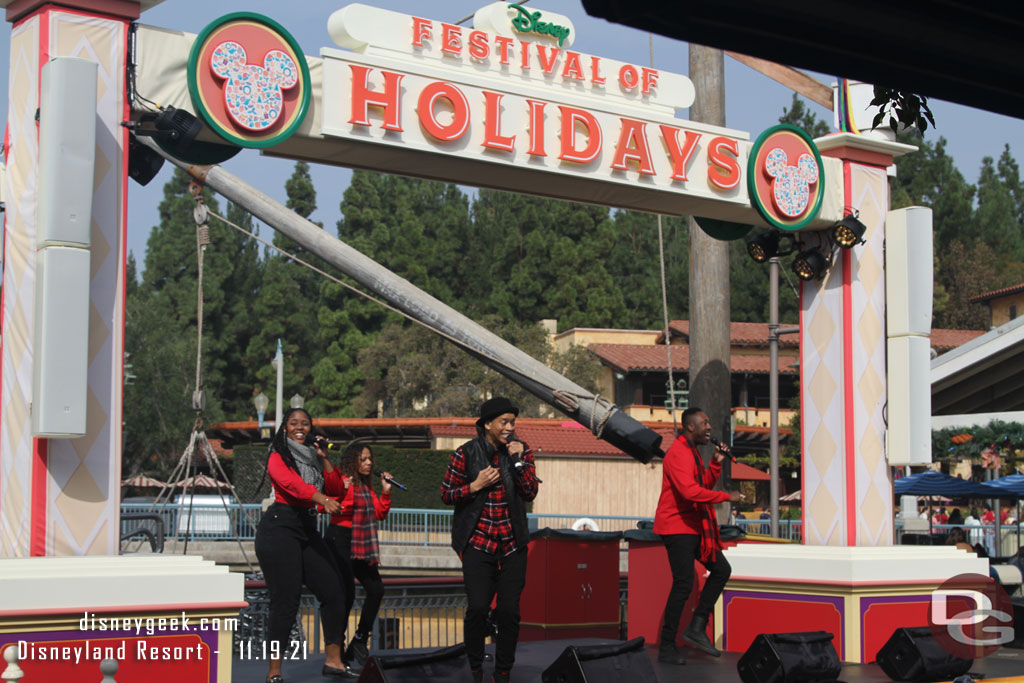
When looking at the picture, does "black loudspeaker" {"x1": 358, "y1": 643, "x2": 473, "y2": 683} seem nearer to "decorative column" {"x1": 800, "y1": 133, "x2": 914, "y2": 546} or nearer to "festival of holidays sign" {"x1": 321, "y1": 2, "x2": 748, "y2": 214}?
"festival of holidays sign" {"x1": 321, "y1": 2, "x2": 748, "y2": 214}

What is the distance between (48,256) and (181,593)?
1.97m

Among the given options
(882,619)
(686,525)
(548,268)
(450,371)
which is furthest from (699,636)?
(548,268)

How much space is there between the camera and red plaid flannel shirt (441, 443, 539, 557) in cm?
702

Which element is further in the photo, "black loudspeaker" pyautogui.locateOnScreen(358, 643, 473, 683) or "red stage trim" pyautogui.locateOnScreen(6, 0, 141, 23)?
"red stage trim" pyautogui.locateOnScreen(6, 0, 141, 23)

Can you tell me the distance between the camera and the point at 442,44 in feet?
28.7

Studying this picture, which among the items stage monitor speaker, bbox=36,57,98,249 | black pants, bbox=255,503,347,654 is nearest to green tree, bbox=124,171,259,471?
black pants, bbox=255,503,347,654

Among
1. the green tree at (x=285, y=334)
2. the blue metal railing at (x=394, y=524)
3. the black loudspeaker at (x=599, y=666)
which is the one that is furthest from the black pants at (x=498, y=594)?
the green tree at (x=285, y=334)

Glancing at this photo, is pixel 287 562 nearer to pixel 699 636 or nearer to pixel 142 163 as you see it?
pixel 142 163

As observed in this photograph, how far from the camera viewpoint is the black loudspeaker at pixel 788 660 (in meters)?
7.51

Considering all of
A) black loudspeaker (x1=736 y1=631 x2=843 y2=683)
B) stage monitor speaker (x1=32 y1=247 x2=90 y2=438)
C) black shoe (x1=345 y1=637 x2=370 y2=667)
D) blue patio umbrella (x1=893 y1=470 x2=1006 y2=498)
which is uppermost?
stage monitor speaker (x1=32 y1=247 x2=90 y2=438)

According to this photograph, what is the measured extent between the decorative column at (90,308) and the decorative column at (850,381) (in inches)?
235

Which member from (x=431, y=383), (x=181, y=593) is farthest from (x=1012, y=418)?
(x=431, y=383)

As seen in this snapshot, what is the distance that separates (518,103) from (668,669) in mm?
4194

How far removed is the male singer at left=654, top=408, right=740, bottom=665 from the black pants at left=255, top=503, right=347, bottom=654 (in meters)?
2.56
